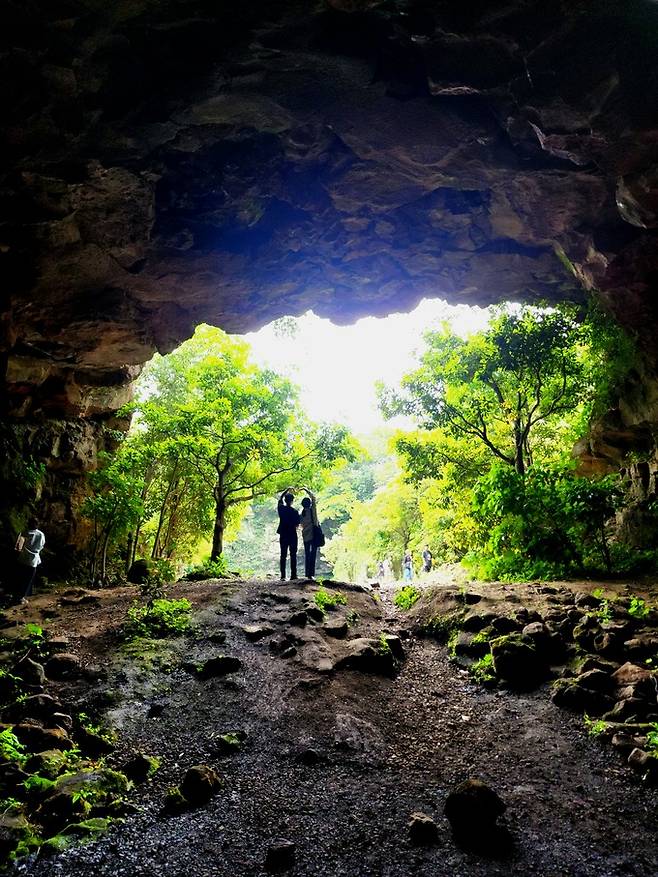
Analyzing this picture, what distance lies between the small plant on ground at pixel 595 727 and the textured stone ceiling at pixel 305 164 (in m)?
8.21

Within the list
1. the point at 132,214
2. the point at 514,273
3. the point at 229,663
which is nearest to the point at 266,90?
the point at 132,214

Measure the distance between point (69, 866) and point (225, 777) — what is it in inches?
57.5

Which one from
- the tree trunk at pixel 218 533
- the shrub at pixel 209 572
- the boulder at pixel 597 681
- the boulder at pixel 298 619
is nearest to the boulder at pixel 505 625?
the boulder at pixel 597 681

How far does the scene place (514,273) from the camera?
43.2 ft

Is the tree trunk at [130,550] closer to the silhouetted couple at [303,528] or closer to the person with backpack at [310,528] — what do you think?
the silhouetted couple at [303,528]

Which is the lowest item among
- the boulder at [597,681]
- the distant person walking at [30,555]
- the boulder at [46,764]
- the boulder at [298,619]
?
the boulder at [46,764]

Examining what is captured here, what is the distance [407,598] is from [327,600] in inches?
89.8

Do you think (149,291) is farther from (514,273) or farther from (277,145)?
(514,273)

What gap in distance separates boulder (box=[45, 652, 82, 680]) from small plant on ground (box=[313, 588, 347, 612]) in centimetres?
444

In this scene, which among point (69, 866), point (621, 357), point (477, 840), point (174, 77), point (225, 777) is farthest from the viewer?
point (621, 357)

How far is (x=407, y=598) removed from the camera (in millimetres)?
10938

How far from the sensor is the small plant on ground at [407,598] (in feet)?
34.9

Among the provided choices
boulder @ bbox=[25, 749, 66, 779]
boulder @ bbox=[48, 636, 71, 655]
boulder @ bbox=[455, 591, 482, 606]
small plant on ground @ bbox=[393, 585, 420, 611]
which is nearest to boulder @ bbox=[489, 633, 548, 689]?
boulder @ bbox=[455, 591, 482, 606]

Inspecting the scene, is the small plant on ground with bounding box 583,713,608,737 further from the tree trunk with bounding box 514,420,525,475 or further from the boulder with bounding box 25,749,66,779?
the tree trunk with bounding box 514,420,525,475
